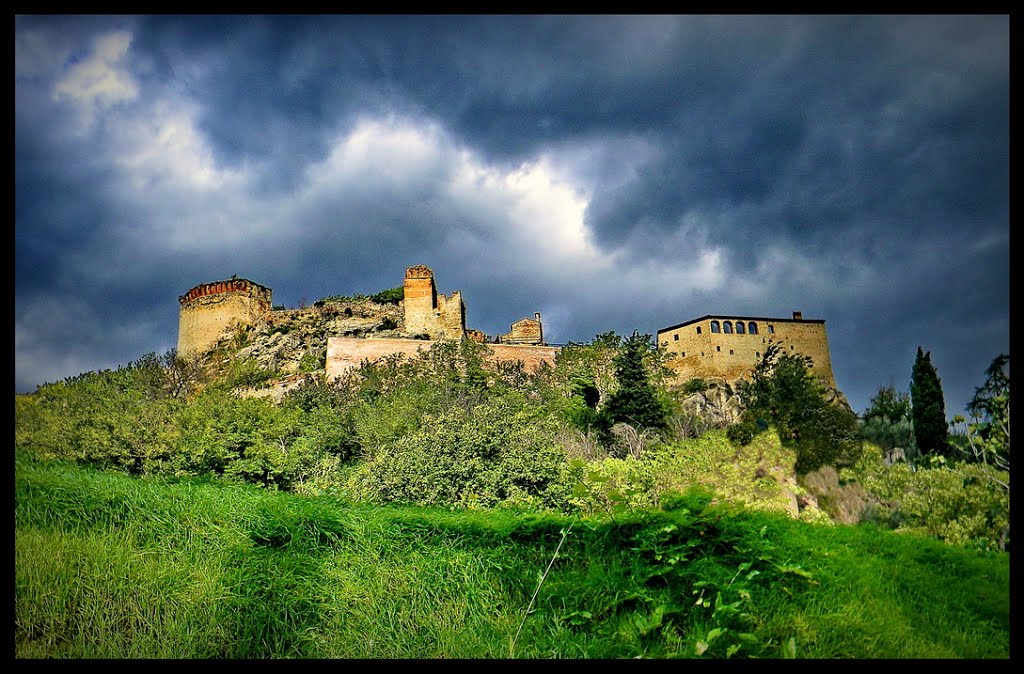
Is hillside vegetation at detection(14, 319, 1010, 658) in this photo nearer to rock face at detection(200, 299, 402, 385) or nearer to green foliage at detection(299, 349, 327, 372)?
green foliage at detection(299, 349, 327, 372)

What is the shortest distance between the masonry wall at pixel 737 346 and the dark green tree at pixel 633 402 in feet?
55.9

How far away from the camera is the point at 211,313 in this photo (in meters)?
44.2

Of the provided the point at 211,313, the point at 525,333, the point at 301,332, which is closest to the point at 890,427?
the point at 525,333

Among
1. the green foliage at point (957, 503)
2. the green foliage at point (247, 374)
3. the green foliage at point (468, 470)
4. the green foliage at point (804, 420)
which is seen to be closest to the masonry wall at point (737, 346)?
the green foliage at point (804, 420)

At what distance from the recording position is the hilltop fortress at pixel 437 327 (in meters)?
42.5

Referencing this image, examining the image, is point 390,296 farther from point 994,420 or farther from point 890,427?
point 994,420

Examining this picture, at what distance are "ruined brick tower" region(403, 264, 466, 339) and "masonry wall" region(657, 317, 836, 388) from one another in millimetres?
14116

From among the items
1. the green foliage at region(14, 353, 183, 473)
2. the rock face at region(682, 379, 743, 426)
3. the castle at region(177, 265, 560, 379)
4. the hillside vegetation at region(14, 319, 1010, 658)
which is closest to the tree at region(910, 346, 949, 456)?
the rock face at region(682, 379, 743, 426)

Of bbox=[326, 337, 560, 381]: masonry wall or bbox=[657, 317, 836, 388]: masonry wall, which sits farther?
bbox=[657, 317, 836, 388]: masonry wall

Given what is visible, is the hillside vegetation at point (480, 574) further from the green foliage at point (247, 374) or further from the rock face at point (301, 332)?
the rock face at point (301, 332)

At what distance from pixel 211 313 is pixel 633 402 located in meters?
30.8

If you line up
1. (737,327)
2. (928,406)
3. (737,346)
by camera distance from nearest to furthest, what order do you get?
(928,406) < (737,346) < (737,327)

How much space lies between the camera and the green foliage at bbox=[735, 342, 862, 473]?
904 inches
